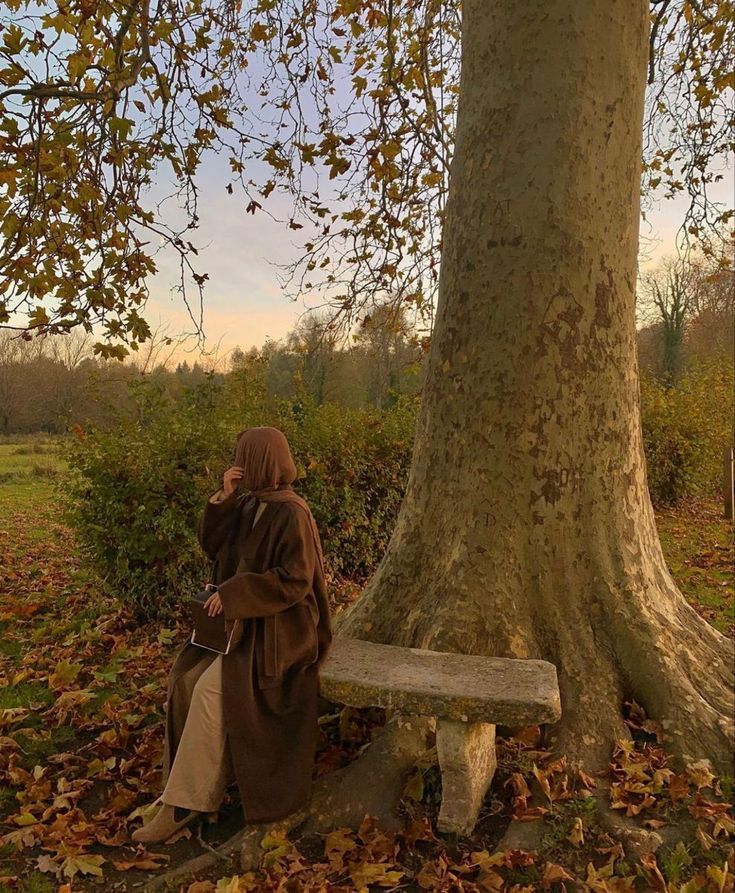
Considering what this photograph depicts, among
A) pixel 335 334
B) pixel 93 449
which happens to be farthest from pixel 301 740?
pixel 335 334

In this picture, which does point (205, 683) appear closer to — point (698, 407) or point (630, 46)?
point (630, 46)

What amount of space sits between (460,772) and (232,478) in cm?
173

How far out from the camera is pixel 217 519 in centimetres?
352

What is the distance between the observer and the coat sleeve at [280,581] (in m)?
3.16

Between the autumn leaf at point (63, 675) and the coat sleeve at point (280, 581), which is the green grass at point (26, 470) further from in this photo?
the coat sleeve at point (280, 581)

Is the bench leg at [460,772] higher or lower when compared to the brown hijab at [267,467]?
lower

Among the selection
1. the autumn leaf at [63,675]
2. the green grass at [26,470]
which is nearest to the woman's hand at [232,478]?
the autumn leaf at [63,675]

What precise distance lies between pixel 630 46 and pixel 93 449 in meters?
4.93

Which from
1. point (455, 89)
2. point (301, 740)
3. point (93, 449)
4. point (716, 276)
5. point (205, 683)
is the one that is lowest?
point (301, 740)

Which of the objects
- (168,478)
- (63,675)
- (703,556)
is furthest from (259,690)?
(703,556)

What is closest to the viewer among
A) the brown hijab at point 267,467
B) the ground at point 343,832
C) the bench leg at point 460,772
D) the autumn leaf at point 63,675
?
the ground at point 343,832

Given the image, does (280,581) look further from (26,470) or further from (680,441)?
(26,470)

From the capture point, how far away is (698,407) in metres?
13.6

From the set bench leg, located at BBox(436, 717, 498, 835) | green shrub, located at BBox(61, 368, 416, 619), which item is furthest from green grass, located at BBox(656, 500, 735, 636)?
bench leg, located at BBox(436, 717, 498, 835)
